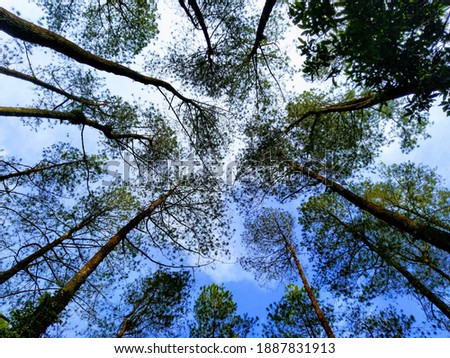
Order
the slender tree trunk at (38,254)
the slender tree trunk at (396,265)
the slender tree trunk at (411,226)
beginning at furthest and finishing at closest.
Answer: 1. the slender tree trunk at (396,265)
2. the slender tree trunk at (38,254)
3. the slender tree trunk at (411,226)

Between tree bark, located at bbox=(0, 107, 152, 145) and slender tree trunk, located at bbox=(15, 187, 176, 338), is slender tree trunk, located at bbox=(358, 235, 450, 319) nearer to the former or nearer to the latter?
slender tree trunk, located at bbox=(15, 187, 176, 338)

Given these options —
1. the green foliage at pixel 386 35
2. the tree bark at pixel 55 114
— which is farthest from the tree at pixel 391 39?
the tree bark at pixel 55 114

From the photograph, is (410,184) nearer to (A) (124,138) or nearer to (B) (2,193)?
(A) (124,138)

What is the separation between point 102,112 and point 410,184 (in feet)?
40.2

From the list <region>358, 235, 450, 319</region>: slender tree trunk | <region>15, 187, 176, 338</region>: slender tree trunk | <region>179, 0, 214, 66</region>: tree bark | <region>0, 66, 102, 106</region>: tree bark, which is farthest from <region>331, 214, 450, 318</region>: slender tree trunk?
<region>0, 66, 102, 106</region>: tree bark

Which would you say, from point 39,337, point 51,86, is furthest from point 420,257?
point 51,86

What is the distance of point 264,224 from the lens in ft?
39.3

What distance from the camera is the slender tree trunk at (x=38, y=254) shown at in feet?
19.3

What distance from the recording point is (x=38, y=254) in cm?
664

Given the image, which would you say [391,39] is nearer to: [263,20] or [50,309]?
[263,20]

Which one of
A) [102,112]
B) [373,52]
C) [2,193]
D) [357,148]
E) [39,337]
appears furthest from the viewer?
[357,148]

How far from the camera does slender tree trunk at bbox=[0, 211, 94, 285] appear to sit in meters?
5.88

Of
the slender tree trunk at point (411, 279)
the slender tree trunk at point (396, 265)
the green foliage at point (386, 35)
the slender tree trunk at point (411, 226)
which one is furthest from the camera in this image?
the slender tree trunk at point (396, 265)

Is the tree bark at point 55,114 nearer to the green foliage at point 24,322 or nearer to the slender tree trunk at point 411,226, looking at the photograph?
the green foliage at point 24,322
